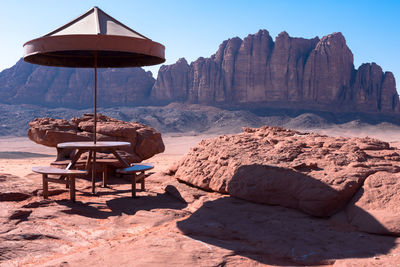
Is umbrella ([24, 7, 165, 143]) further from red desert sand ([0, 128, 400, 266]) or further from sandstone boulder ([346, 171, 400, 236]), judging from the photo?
sandstone boulder ([346, 171, 400, 236])

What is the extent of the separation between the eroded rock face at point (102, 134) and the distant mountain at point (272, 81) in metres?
61.3

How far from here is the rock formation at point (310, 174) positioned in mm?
4469

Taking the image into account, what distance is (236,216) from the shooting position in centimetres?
471

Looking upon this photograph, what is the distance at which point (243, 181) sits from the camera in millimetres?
5527

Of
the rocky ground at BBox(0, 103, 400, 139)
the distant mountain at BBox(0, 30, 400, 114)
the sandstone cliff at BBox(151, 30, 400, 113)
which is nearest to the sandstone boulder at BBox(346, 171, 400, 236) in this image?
the rocky ground at BBox(0, 103, 400, 139)

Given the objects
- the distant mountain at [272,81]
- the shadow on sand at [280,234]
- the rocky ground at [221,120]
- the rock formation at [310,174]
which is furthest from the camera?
the distant mountain at [272,81]

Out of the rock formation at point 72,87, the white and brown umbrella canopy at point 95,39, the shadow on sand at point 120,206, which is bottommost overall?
the shadow on sand at point 120,206

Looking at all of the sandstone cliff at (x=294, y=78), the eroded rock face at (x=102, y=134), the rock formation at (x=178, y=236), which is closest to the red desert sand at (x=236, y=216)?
the rock formation at (x=178, y=236)

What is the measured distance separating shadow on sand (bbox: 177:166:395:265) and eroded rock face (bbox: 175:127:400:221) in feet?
0.41

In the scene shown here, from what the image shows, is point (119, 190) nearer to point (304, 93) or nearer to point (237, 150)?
point (237, 150)

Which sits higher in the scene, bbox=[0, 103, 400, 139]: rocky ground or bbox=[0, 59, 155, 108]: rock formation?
bbox=[0, 59, 155, 108]: rock formation

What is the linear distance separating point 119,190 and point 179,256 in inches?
145

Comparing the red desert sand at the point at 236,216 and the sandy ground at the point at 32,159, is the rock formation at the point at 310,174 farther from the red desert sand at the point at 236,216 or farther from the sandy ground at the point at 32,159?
the sandy ground at the point at 32,159

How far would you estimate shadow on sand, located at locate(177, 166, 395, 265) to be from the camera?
3.57 meters
